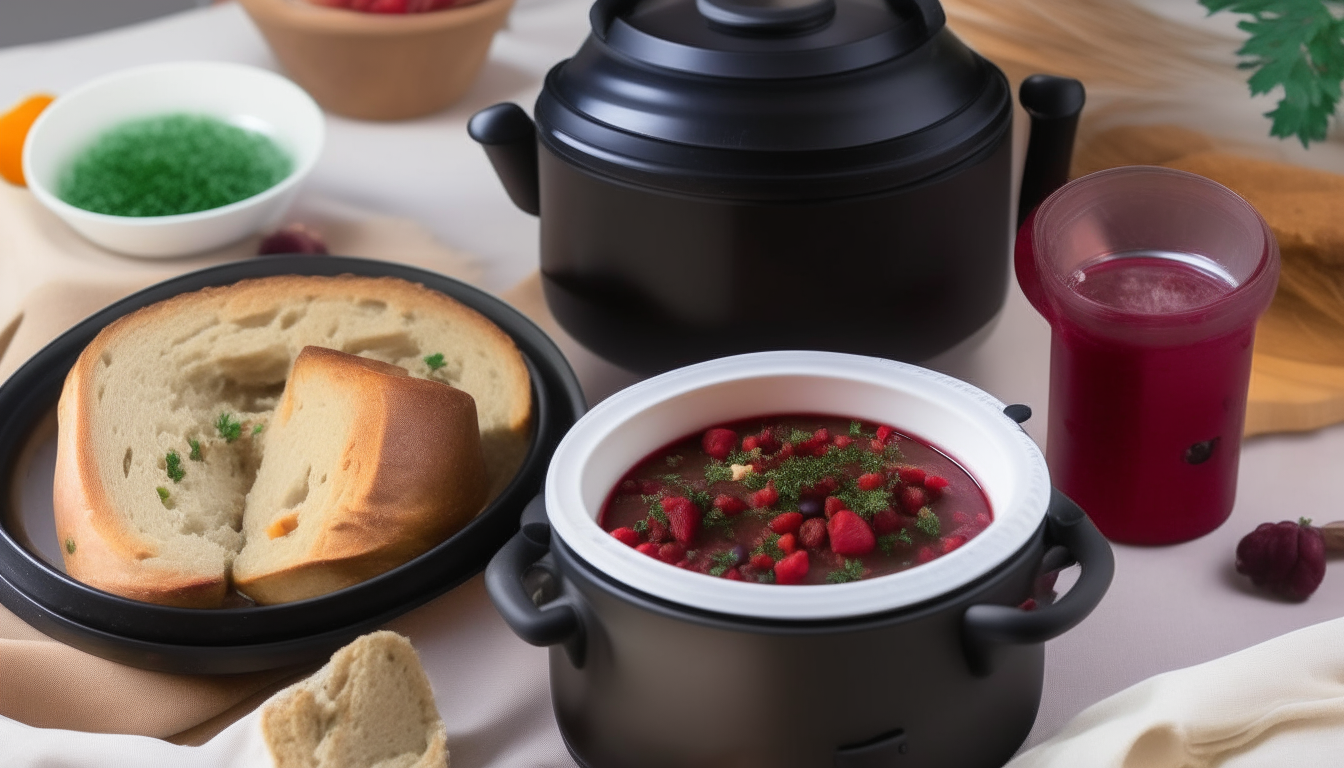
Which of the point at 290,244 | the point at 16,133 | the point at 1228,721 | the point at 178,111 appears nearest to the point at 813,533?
the point at 1228,721

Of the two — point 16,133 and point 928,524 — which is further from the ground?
point 928,524

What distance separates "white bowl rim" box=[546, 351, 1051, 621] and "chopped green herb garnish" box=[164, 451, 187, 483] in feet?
1.25

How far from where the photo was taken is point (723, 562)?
0.88 meters

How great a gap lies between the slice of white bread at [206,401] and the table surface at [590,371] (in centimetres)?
16

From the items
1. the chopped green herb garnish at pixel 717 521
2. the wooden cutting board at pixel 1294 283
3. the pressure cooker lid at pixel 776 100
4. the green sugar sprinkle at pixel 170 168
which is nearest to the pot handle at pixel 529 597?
the chopped green herb garnish at pixel 717 521

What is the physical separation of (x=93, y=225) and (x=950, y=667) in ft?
3.67

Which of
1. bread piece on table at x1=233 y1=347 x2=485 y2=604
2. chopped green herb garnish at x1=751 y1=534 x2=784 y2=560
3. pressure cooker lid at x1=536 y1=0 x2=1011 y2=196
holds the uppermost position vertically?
pressure cooker lid at x1=536 y1=0 x2=1011 y2=196

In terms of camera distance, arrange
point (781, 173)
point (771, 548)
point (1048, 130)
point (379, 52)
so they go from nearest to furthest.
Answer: point (771, 548), point (781, 173), point (1048, 130), point (379, 52)

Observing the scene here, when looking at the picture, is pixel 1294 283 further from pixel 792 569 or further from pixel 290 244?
pixel 290 244

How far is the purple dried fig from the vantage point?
41.9 inches

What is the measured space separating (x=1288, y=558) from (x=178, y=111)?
1.36 m

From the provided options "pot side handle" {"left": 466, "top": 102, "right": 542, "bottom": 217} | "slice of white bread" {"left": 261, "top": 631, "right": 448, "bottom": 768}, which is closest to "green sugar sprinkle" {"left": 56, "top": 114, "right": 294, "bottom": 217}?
"pot side handle" {"left": 466, "top": 102, "right": 542, "bottom": 217}

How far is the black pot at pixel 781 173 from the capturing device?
110 centimetres

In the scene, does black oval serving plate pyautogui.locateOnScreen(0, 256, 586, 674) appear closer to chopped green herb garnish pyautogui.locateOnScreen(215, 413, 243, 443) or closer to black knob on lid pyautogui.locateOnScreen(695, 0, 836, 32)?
chopped green herb garnish pyautogui.locateOnScreen(215, 413, 243, 443)
